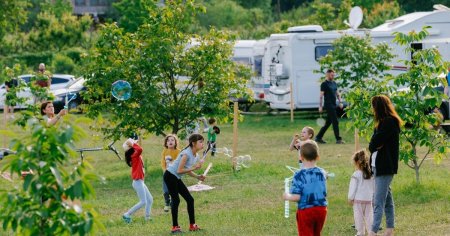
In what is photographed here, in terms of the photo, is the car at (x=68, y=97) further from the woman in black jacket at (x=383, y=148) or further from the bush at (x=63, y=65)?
the woman in black jacket at (x=383, y=148)

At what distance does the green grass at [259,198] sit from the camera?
13797mm

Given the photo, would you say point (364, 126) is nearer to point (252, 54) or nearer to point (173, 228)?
point (173, 228)

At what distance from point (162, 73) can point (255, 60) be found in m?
17.0

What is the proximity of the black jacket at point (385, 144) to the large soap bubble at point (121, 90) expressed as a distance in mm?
7746

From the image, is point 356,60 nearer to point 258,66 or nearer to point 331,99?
point 331,99

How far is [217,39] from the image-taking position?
796 inches

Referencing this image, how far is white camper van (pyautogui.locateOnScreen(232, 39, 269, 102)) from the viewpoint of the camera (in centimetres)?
3512

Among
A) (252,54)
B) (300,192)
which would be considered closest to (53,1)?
(252,54)

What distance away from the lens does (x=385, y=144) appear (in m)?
11.9

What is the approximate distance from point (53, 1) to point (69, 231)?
75923 millimetres

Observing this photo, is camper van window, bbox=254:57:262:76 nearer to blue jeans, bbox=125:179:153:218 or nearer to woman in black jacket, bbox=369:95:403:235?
blue jeans, bbox=125:179:153:218

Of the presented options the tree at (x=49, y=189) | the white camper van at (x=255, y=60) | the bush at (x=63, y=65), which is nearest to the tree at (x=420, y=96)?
the tree at (x=49, y=189)

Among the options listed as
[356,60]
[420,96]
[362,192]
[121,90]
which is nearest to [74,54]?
[356,60]

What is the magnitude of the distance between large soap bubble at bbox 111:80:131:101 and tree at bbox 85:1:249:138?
600 mm
